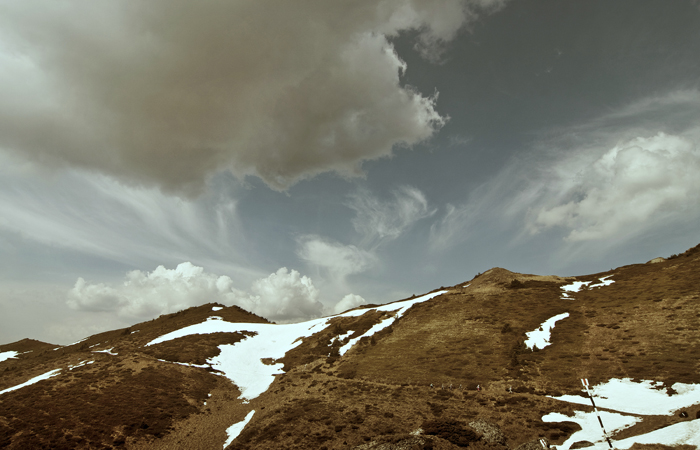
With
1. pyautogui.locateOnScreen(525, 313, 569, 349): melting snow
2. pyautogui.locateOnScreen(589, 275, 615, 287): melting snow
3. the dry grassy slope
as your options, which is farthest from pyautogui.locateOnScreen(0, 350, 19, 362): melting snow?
pyautogui.locateOnScreen(589, 275, 615, 287): melting snow

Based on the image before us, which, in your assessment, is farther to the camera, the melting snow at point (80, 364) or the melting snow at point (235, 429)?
the melting snow at point (80, 364)

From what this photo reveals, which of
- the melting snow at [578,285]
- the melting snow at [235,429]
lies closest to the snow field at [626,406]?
the melting snow at [235,429]

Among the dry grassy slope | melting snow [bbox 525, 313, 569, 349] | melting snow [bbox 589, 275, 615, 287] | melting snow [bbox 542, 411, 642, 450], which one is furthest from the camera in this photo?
melting snow [bbox 589, 275, 615, 287]

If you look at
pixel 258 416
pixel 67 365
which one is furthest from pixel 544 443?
pixel 67 365

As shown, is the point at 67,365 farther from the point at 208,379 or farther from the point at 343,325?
the point at 343,325

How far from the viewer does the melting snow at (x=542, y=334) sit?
47125 millimetres

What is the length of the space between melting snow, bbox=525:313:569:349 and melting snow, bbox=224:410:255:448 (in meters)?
43.3

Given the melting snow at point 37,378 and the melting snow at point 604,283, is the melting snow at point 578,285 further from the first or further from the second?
the melting snow at point 37,378

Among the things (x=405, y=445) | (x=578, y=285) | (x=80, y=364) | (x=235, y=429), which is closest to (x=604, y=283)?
(x=578, y=285)

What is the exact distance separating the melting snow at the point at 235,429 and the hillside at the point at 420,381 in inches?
9.7

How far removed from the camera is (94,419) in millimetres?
33594

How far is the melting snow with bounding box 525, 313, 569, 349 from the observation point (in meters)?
47.1

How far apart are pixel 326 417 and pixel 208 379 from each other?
29.4 meters

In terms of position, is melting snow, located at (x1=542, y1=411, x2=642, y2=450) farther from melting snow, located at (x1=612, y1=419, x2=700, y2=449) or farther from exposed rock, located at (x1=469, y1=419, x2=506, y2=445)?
exposed rock, located at (x1=469, y1=419, x2=506, y2=445)
